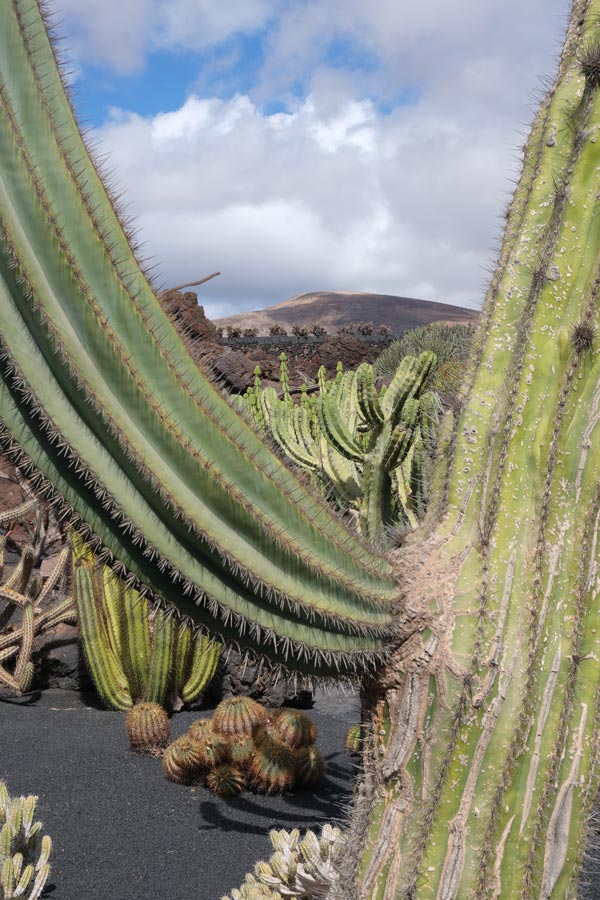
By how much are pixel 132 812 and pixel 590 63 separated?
14.9ft

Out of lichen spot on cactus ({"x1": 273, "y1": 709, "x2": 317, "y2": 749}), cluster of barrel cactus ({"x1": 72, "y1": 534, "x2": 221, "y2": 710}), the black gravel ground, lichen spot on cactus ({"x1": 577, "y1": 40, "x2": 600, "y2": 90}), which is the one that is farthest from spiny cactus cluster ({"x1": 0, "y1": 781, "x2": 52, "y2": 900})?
lichen spot on cactus ({"x1": 577, "y1": 40, "x2": 600, "y2": 90})

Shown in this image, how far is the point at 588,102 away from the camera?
1.77 meters

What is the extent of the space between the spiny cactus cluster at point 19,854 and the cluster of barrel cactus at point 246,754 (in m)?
1.59

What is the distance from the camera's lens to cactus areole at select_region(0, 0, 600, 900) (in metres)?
1.54

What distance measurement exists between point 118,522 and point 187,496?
15 centimetres

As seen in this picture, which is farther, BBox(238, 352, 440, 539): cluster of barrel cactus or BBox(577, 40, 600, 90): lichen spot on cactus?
BBox(238, 352, 440, 539): cluster of barrel cactus

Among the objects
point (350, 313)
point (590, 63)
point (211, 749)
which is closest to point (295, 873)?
point (211, 749)

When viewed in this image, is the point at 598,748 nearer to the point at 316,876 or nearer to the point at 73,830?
the point at 316,876

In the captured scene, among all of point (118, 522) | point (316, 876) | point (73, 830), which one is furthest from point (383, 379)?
point (118, 522)

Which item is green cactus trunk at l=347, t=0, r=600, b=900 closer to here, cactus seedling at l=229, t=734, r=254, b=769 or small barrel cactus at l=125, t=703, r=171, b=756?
cactus seedling at l=229, t=734, r=254, b=769

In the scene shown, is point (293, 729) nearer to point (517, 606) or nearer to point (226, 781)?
point (226, 781)

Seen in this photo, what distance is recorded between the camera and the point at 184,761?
5.13 meters

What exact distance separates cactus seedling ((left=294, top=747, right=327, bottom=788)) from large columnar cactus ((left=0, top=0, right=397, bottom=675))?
12.0 ft

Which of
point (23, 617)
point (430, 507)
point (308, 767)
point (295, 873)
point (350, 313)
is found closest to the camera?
point (430, 507)
